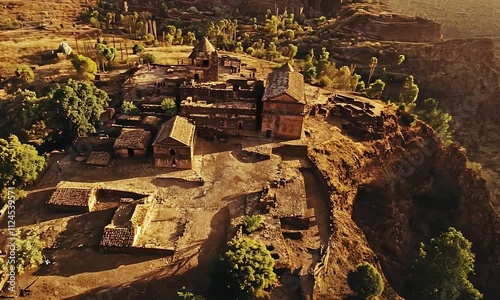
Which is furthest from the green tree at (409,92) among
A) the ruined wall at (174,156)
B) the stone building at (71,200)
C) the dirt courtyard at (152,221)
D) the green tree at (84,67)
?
the green tree at (84,67)

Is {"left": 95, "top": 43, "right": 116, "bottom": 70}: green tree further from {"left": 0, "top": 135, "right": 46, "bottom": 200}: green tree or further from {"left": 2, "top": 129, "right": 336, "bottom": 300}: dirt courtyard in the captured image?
{"left": 0, "top": 135, "right": 46, "bottom": 200}: green tree

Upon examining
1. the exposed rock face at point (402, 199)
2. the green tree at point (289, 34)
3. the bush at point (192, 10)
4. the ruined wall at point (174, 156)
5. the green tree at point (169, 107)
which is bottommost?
the exposed rock face at point (402, 199)

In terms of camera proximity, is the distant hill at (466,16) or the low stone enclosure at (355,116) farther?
the distant hill at (466,16)

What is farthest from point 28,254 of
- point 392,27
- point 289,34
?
point 392,27

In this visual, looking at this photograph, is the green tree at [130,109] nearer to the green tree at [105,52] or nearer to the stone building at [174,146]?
the stone building at [174,146]

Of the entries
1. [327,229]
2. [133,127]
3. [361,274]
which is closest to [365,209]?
[327,229]

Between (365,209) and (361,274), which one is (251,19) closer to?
(365,209)
